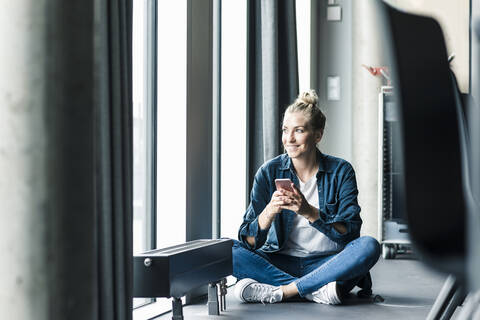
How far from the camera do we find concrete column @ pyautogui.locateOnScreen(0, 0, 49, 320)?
1.41 m

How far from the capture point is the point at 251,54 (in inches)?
152

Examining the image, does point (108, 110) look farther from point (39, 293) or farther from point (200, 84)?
point (200, 84)

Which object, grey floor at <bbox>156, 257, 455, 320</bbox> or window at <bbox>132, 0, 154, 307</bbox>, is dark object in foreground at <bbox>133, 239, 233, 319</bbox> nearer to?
grey floor at <bbox>156, 257, 455, 320</bbox>

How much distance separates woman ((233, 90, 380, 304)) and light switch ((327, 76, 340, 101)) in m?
2.28

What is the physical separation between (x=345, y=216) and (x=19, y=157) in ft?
6.01

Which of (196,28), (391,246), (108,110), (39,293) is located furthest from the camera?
(391,246)

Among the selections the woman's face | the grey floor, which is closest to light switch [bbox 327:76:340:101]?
the grey floor

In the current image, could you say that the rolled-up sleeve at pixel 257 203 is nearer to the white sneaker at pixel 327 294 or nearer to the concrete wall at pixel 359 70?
the white sneaker at pixel 327 294

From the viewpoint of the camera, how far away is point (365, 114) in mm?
5332

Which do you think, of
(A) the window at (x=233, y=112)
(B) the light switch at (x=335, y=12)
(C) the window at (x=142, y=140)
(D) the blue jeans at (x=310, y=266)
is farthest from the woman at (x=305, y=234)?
(B) the light switch at (x=335, y=12)

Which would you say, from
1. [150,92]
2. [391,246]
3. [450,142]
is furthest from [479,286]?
[391,246]

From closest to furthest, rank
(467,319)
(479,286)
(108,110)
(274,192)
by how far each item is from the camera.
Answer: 1. (479,286)
2. (467,319)
3. (108,110)
4. (274,192)

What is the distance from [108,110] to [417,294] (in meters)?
2.07

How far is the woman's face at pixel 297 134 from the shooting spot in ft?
10.1
